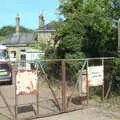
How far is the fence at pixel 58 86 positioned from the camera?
1085 cm

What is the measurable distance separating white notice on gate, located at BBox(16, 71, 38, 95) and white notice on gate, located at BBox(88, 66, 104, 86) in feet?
9.27

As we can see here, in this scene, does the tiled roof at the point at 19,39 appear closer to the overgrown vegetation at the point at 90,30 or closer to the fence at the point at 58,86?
the overgrown vegetation at the point at 90,30

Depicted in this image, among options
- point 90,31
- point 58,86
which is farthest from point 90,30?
point 58,86

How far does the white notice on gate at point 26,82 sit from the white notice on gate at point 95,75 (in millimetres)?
2826

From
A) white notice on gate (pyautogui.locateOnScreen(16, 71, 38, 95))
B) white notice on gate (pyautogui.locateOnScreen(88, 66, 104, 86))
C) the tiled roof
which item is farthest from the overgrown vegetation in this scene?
the tiled roof

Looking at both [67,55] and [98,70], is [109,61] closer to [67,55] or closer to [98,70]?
[98,70]

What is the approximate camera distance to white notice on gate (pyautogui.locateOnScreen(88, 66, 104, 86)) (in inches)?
520

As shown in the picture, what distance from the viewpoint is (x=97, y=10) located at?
60.1 ft

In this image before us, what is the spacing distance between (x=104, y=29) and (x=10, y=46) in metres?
46.6

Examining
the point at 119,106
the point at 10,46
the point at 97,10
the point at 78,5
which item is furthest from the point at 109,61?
the point at 10,46

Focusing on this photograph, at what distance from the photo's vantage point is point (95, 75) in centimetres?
1343

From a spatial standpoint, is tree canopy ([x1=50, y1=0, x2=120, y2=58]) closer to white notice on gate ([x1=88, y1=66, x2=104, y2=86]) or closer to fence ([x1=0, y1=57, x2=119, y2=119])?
fence ([x1=0, y1=57, x2=119, y2=119])

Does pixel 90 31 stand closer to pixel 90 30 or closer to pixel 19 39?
pixel 90 30

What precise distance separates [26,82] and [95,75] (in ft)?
11.6
